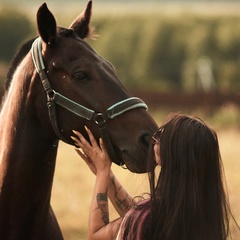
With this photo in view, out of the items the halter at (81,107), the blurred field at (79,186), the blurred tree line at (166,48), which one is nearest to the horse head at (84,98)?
the halter at (81,107)

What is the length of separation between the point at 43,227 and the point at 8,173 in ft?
1.40

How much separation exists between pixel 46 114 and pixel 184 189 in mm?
1165

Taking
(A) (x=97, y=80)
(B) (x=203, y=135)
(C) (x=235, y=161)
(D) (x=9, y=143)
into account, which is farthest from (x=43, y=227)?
(C) (x=235, y=161)

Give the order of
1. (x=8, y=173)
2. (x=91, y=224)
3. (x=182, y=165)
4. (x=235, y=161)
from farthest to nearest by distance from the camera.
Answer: (x=235, y=161) < (x=8, y=173) < (x=91, y=224) < (x=182, y=165)

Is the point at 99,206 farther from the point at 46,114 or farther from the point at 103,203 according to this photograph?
the point at 46,114

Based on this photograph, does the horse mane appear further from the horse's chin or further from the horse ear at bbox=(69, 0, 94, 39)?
the horse's chin

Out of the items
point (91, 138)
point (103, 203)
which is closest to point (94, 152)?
point (91, 138)

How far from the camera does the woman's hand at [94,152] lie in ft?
15.7

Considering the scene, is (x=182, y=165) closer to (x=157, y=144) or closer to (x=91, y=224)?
(x=157, y=144)

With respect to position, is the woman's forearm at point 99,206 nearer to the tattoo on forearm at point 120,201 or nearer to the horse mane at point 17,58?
the tattoo on forearm at point 120,201

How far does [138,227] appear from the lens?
4.35 meters

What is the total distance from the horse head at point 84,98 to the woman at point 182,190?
1.33ft

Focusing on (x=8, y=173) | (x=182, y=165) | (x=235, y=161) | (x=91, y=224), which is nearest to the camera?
(x=182, y=165)

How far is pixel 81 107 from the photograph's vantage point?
4977 millimetres
